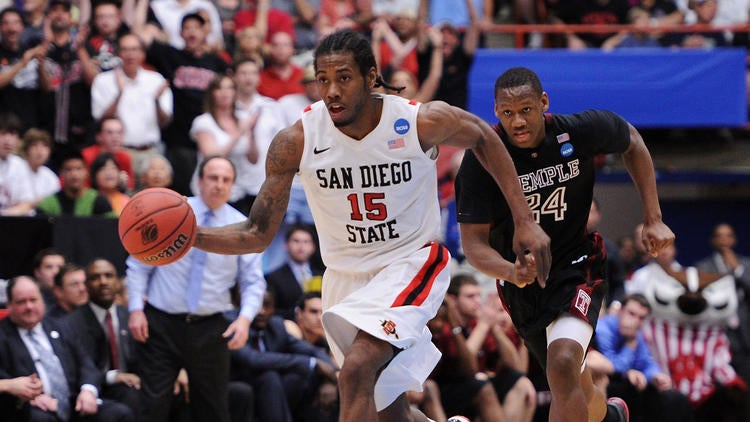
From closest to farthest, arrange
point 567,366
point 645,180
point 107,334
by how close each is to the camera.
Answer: point 567,366 < point 645,180 < point 107,334

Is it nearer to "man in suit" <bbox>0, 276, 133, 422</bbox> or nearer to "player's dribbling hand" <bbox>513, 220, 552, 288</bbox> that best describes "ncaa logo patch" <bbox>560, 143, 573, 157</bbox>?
"player's dribbling hand" <bbox>513, 220, 552, 288</bbox>

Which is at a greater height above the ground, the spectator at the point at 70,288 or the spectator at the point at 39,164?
the spectator at the point at 39,164

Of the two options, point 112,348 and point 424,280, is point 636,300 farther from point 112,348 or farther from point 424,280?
point 424,280

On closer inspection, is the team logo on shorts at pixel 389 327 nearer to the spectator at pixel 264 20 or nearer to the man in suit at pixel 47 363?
the man in suit at pixel 47 363

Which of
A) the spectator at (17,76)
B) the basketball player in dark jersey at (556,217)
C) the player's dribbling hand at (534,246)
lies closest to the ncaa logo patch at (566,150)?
the basketball player in dark jersey at (556,217)

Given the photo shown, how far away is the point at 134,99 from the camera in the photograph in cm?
1180

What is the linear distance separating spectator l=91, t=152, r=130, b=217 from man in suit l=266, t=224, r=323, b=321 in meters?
1.59

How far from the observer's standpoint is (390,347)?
18.8 feet

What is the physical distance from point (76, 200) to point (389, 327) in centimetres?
558

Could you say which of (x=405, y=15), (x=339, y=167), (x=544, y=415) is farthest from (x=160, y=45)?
(x=339, y=167)

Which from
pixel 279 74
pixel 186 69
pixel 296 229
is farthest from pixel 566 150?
pixel 279 74

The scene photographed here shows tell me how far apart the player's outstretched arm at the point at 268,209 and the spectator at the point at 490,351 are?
421 centimetres

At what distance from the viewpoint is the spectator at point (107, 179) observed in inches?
421

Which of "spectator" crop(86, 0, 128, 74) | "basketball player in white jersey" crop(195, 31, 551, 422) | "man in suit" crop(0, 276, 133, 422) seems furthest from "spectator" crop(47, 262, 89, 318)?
"basketball player in white jersey" crop(195, 31, 551, 422)
